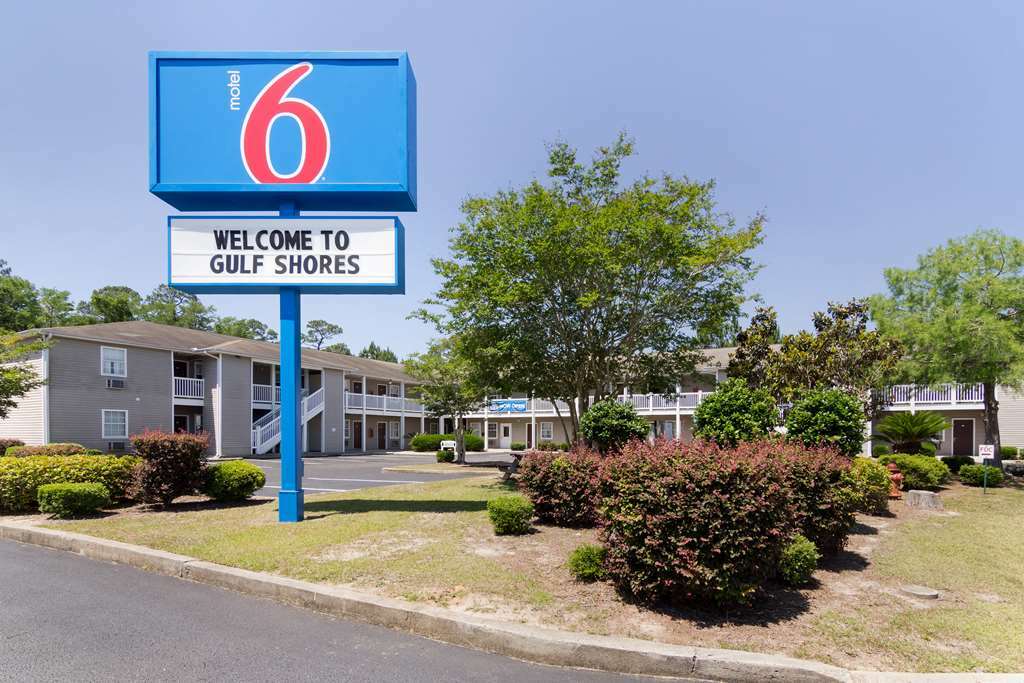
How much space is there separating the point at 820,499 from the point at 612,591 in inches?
133

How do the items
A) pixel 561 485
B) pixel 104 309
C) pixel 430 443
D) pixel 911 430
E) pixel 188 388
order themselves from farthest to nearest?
pixel 104 309, pixel 430 443, pixel 188 388, pixel 911 430, pixel 561 485

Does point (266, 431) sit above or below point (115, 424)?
below

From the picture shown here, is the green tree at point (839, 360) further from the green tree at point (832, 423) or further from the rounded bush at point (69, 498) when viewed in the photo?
the rounded bush at point (69, 498)

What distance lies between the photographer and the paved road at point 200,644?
15.3ft

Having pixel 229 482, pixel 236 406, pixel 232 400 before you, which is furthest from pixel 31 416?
pixel 229 482

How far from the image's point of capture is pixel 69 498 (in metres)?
10.7

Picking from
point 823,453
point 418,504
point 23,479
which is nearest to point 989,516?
point 823,453

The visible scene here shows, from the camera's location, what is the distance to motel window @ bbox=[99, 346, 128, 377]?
93.7 ft

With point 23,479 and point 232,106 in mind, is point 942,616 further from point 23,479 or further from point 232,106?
point 23,479

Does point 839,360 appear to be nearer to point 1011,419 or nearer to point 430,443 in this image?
point 1011,419

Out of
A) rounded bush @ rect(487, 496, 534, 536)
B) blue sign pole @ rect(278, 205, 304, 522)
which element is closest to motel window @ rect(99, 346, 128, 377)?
blue sign pole @ rect(278, 205, 304, 522)

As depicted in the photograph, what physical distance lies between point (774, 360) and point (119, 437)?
28.9 m

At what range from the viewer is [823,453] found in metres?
8.73

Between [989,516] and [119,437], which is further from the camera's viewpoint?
[119,437]
